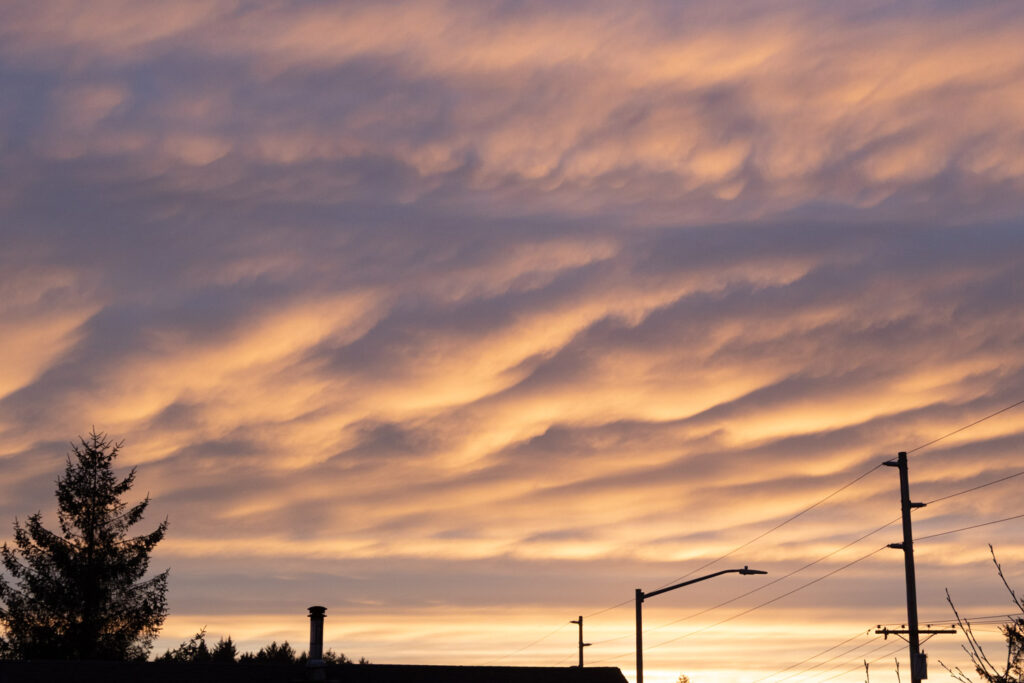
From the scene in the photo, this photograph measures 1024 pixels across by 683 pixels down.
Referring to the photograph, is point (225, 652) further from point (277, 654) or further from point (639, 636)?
Answer: point (639, 636)

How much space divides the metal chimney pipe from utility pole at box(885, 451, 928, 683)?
20.4 metres

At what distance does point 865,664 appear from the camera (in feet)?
191

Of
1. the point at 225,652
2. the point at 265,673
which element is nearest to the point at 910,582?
the point at 265,673

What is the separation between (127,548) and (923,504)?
49163 millimetres

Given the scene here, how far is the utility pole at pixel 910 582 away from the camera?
41375 millimetres

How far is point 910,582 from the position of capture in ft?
140

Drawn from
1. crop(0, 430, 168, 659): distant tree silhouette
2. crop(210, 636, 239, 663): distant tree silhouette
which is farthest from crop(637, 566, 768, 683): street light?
crop(210, 636, 239, 663): distant tree silhouette

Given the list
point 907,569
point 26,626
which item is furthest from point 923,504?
point 26,626

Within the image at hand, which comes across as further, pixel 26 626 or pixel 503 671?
pixel 26 626

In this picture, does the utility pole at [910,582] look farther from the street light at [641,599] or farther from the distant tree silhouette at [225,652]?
the distant tree silhouette at [225,652]

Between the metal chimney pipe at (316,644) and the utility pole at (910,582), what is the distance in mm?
20372

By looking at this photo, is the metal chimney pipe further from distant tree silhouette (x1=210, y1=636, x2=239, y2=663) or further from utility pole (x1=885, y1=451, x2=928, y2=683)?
distant tree silhouette (x1=210, y1=636, x2=239, y2=663)

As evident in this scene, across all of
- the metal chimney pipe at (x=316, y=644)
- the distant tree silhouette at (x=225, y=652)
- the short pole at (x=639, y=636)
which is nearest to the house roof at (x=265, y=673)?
the metal chimney pipe at (x=316, y=644)

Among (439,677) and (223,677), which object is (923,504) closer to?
(439,677)
